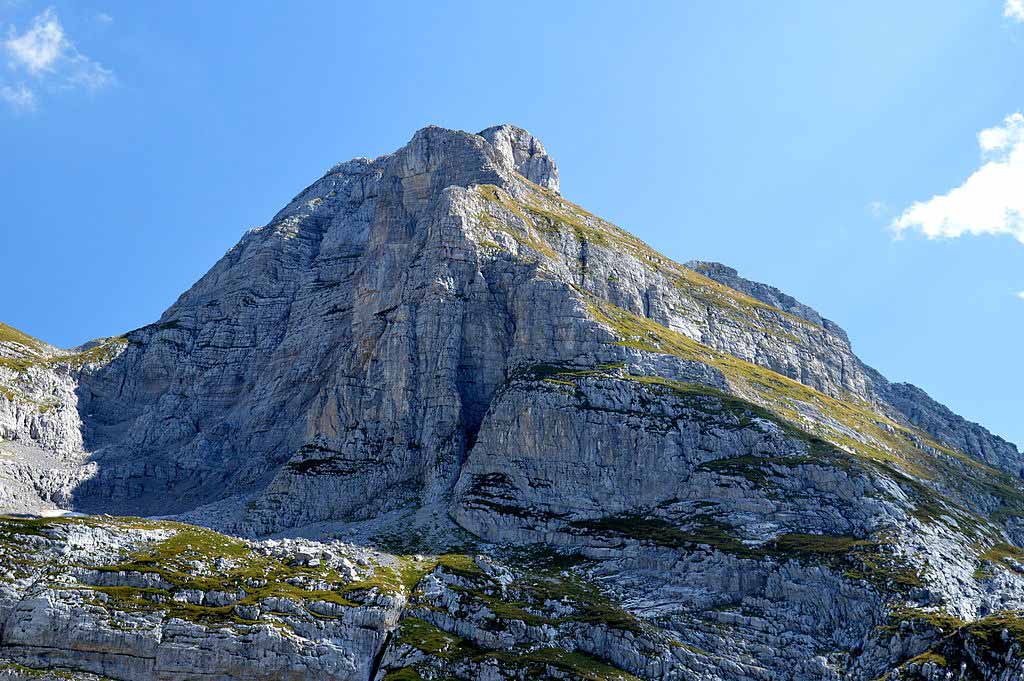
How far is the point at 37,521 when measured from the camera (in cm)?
13175

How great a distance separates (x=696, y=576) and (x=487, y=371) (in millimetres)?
66114

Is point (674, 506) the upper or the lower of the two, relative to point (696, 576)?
upper

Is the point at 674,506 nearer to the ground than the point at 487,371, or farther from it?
nearer to the ground

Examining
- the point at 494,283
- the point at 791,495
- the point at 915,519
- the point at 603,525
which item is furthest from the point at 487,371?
the point at 915,519

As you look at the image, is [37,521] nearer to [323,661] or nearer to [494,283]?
[323,661]

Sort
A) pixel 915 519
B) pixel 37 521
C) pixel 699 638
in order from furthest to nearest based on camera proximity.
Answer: pixel 915 519 → pixel 37 521 → pixel 699 638

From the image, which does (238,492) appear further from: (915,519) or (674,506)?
(915,519)

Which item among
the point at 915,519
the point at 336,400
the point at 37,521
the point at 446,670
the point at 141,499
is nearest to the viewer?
the point at 446,670

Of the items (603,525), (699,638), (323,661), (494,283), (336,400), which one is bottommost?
(323,661)

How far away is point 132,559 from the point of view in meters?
125

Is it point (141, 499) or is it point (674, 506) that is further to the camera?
point (141, 499)

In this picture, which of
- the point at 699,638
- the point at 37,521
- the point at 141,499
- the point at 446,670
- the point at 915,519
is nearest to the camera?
the point at 446,670

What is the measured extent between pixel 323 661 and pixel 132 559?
2821cm

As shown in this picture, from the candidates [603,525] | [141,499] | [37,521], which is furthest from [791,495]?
[141,499]
